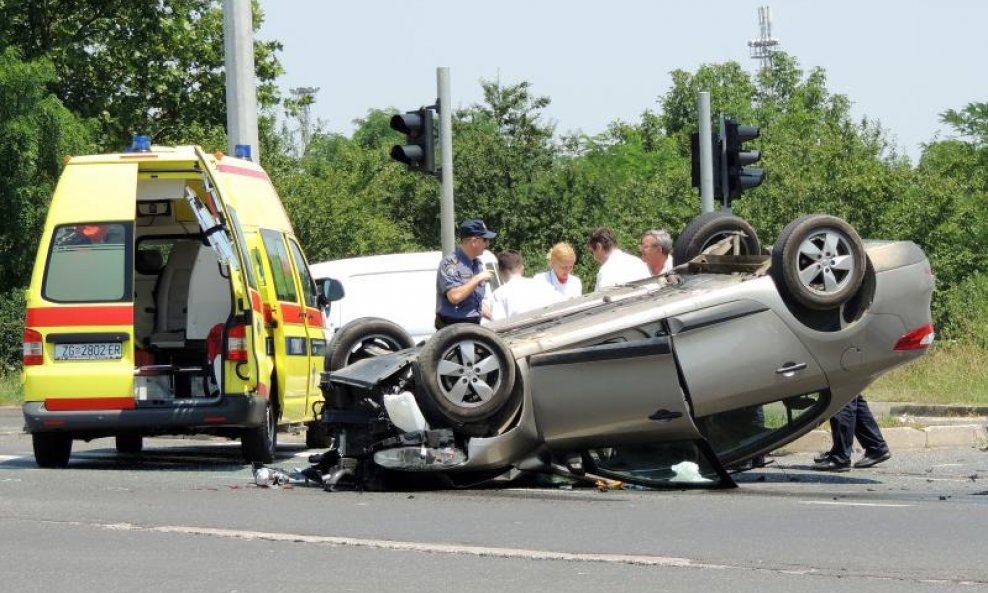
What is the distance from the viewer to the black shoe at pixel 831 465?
1302cm

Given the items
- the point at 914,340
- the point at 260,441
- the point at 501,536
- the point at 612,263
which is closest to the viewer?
the point at 501,536

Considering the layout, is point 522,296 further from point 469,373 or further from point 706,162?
point 706,162

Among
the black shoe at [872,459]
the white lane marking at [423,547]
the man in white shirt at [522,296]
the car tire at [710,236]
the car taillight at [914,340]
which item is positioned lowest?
the black shoe at [872,459]

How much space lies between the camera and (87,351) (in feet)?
44.7

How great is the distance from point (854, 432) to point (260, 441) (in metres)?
4.41

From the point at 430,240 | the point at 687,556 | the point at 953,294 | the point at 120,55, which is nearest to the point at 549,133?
the point at 430,240

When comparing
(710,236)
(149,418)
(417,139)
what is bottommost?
(149,418)

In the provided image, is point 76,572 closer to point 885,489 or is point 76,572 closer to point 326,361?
point 326,361

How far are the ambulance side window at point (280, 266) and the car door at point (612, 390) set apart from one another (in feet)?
13.8

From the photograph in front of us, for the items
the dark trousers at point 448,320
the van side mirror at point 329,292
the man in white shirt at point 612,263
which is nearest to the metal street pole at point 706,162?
the man in white shirt at point 612,263

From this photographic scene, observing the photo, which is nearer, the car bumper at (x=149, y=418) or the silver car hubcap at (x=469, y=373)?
the silver car hubcap at (x=469, y=373)

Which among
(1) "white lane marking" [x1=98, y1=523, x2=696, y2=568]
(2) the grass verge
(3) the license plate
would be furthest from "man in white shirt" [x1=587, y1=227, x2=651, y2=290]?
(1) "white lane marking" [x1=98, y1=523, x2=696, y2=568]

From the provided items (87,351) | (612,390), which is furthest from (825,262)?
(87,351)

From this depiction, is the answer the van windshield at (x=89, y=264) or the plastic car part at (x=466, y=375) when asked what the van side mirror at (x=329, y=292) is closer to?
the van windshield at (x=89, y=264)
